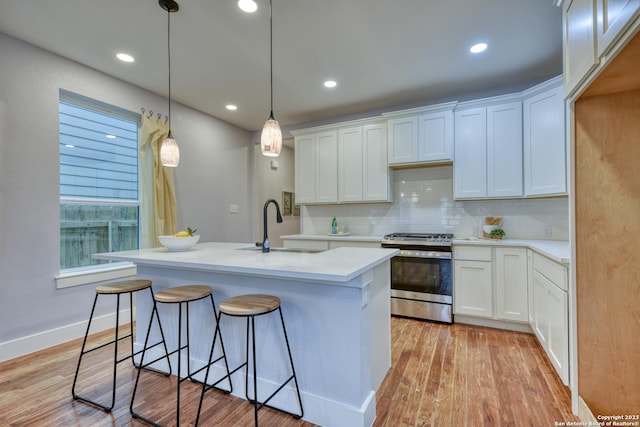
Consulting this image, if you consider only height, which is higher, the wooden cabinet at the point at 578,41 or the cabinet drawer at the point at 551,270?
the wooden cabinet at the point at 578,41

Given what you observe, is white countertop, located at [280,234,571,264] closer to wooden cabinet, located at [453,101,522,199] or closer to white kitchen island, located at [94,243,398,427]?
wooden cabinet, located at [453,101,522,199]

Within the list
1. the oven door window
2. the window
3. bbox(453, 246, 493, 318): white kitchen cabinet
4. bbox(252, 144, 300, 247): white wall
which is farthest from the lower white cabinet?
the window

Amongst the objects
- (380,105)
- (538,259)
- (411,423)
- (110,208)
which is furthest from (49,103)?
(538,259)

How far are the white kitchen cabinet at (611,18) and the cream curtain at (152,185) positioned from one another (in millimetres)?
3790

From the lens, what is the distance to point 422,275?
10.9 ft

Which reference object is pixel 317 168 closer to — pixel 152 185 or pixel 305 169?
pixel 305 169

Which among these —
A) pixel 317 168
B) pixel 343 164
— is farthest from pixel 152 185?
pixel 343 164

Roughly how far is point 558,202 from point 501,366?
2.00 meters

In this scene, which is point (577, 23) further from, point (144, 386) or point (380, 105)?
point (144, 386)

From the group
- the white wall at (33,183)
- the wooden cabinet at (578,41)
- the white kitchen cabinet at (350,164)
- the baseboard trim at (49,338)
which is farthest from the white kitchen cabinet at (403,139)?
the baseboard trim at (49,338)

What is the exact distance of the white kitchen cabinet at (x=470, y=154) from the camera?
3.36m

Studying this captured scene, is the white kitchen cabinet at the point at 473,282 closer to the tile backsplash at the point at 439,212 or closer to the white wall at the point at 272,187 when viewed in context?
the tile backsplash at the point at 439,212

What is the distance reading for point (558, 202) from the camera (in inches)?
128

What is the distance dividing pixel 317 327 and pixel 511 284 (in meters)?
2.32
